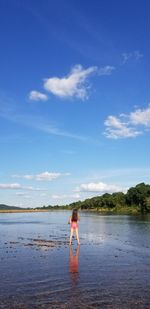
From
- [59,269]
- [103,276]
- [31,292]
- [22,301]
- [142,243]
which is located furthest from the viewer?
[142,243]

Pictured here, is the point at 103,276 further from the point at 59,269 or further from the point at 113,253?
the point at 113,253

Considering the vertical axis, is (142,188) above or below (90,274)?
above

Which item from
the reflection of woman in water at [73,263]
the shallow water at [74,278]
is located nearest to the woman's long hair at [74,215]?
the shallow water at [74,278]

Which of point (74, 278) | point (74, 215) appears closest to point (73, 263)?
point (74, 278)

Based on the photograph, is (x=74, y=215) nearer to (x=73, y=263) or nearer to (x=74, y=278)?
(x=73, y=263)

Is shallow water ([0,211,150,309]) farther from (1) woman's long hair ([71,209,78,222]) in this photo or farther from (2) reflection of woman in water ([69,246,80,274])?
(1) woman's long hair ([71,209,78,222])

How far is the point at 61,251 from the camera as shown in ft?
107

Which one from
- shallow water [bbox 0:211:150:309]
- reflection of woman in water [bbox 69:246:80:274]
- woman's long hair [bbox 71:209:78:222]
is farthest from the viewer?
woman's long hair [bbox 71:209:78:222]

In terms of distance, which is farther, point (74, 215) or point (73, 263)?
point (74, 215)

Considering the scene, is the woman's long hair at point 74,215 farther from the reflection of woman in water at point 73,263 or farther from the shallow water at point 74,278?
the reflection of woman in water at point 73,263

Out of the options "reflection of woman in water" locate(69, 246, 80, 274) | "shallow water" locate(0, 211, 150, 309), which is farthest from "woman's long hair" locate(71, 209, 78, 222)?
"reflection of woman in water" locate(69, 246, 80, 274)

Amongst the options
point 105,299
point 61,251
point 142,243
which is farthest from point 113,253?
point 105,299

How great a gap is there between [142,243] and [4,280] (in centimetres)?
2306

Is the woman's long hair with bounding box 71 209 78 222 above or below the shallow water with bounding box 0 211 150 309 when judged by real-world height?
above
